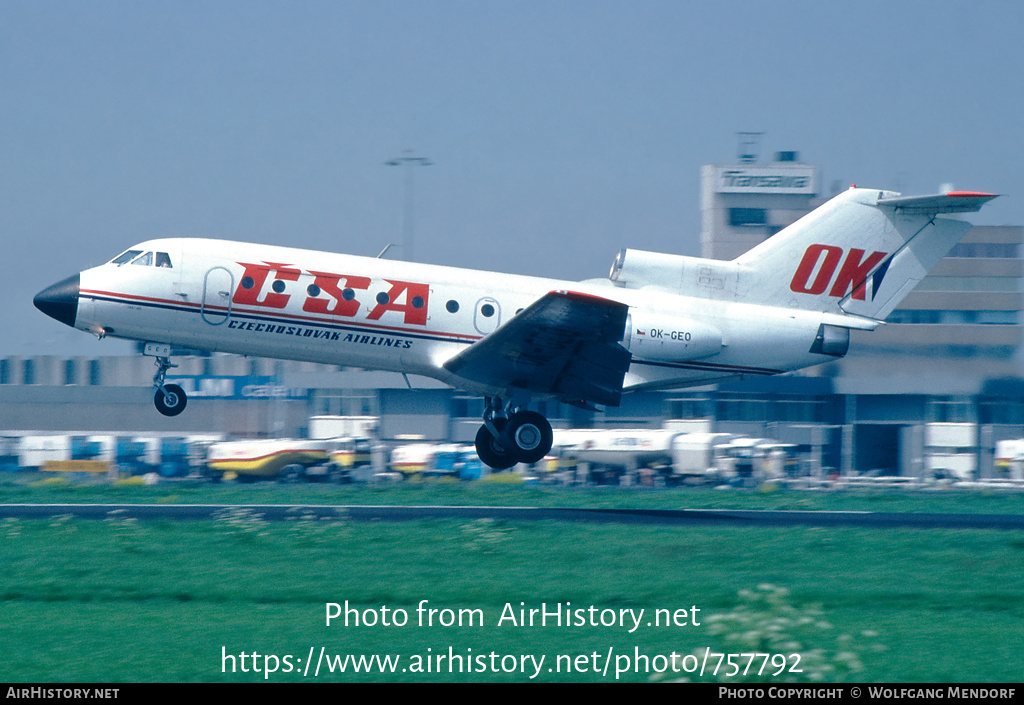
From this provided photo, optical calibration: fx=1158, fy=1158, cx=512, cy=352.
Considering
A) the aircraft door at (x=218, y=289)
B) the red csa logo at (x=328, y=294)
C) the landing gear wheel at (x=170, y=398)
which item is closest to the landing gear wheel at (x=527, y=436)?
the red csa logo at (x=328, y=294)

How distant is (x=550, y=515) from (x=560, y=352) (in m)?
5.24

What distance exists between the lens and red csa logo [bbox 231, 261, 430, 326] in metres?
22.5

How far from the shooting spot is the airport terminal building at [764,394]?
6206 centimetres

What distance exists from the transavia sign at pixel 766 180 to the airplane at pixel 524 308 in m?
60.9

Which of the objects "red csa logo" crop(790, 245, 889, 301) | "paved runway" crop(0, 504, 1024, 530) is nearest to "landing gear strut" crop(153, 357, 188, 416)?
"paved runway" crop(0, 504, 1024, 530)

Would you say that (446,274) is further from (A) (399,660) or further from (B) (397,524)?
(A) (399,660)

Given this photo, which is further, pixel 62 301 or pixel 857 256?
pixel 857 256

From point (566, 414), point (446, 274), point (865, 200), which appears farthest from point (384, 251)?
point (566, 414)

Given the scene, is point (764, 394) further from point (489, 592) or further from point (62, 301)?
point (489, 592)

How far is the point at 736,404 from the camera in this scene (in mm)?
67000

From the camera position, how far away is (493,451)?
80.3ft

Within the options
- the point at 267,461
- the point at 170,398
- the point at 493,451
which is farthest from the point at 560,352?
the point at 267,461

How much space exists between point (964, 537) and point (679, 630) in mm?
11343

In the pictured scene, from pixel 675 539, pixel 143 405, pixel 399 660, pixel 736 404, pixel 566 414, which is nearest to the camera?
pixel 399 660
